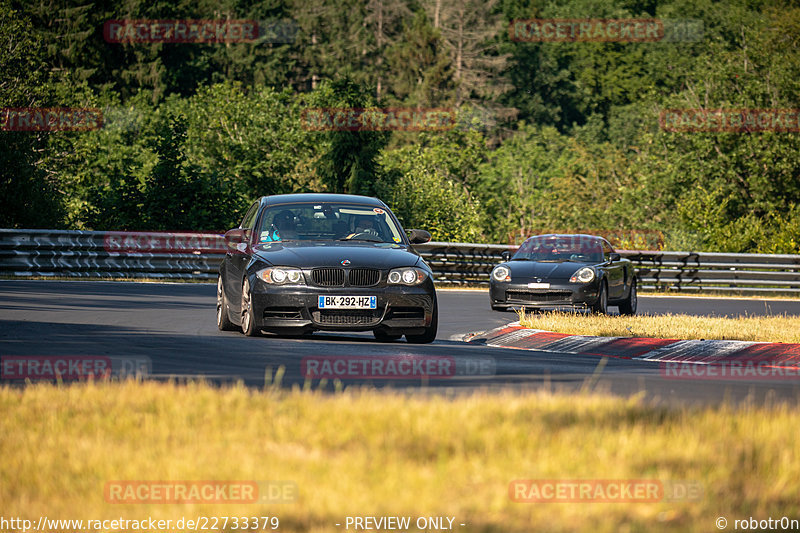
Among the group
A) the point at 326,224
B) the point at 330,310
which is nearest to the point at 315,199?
the point at 326,224

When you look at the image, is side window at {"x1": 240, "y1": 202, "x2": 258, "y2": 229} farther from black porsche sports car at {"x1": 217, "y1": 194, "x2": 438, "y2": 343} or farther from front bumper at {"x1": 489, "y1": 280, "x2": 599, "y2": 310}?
front bumper at {"x1": 489, "y1": 280, "x2": 599, "y2": 310}

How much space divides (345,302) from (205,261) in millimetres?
19075

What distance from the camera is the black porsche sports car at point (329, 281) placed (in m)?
13.3

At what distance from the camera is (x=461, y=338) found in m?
16.4

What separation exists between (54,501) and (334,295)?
26.5 feet

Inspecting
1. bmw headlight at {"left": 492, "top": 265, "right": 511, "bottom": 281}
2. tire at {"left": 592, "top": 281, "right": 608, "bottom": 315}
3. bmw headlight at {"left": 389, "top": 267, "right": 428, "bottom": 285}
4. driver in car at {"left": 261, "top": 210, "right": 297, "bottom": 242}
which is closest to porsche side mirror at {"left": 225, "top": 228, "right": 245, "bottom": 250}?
driver in car at {"left": 261, "top": 210, "right": 297, "bottom": 242}

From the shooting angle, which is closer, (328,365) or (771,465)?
(771,465)

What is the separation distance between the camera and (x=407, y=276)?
13.5 metres

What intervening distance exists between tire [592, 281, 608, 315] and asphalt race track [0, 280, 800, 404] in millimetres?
Result: 1479

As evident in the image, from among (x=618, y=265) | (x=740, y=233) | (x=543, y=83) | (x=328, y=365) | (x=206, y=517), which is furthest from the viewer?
(x=543, y=83)

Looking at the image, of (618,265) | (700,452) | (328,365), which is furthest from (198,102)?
(700,452)

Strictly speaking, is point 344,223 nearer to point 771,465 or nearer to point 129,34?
point 771,465

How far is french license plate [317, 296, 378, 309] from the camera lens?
13.2 metres

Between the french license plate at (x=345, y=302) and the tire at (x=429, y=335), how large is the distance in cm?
87
